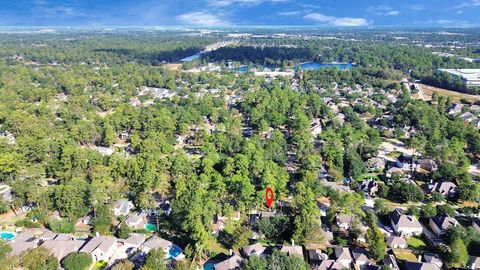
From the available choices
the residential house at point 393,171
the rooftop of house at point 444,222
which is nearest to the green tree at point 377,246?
the rooftop of house at point 444,222

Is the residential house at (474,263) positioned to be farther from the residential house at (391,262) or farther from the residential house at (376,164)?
the residential house at (376,164)

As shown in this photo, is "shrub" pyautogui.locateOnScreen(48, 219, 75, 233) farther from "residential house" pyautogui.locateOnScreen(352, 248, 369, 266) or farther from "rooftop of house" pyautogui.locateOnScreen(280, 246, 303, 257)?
"residential house" pyautogui.locateOnScreen(352, 248, 369, 266)

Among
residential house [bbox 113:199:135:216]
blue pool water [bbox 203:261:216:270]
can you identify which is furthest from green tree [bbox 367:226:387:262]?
residential house [bbox 113:199:135:216]

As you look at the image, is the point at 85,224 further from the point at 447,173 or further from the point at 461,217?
the point at 447,173

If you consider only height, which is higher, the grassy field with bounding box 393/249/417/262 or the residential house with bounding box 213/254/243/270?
the residential house with bounding box 213/254/243/270

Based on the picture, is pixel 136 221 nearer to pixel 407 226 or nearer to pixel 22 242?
pixel 22 242

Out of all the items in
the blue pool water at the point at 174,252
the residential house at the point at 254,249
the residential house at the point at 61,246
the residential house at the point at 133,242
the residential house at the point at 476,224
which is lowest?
the residential house at the point at 476,224
